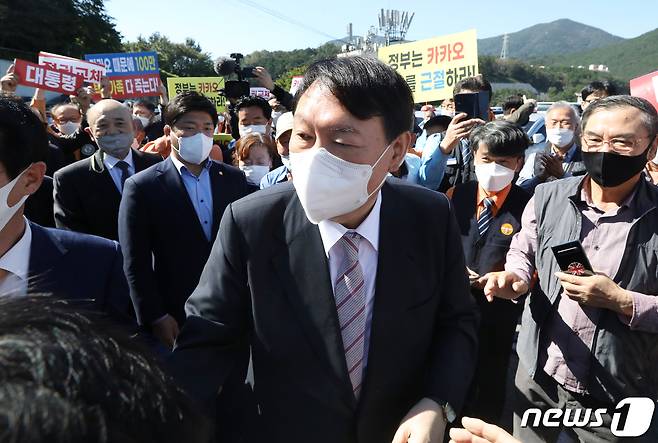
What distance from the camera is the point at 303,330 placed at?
4.38ft

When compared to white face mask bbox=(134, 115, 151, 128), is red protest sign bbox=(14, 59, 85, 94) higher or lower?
higher

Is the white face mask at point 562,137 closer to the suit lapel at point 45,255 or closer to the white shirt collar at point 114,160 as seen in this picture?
the white shirt collar at point 114,160

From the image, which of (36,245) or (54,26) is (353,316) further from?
(54,26)

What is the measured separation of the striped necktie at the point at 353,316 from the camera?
4.47 feet

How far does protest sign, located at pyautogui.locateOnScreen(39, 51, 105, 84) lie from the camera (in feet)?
21.8

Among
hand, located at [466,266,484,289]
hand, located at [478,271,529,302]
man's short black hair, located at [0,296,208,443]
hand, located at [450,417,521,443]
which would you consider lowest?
hand, located at [466,266,484,289]

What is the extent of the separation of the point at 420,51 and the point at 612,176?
17.5ft

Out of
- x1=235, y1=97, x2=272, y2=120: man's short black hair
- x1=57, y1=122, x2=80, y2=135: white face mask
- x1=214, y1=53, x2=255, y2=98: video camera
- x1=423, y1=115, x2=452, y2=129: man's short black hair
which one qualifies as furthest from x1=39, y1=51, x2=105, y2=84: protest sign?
x1=423, y1=115, x2=452, y2=129: man's short black hair

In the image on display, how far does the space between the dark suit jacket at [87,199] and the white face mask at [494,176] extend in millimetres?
2184

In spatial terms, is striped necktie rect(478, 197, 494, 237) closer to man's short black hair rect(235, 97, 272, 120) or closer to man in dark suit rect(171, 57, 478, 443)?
man in dark suit rect(171, 57, 478, 443)

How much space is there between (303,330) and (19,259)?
2.87 feet

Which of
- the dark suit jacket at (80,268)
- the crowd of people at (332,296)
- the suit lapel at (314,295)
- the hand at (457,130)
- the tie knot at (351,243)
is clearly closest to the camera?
the crowd of people at (332,296)

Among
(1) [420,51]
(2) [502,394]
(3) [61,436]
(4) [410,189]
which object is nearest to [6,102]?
(4) [410,189]

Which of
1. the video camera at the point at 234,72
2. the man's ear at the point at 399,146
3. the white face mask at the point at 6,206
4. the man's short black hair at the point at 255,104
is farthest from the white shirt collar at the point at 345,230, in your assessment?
the video camera at the point at 234,72
